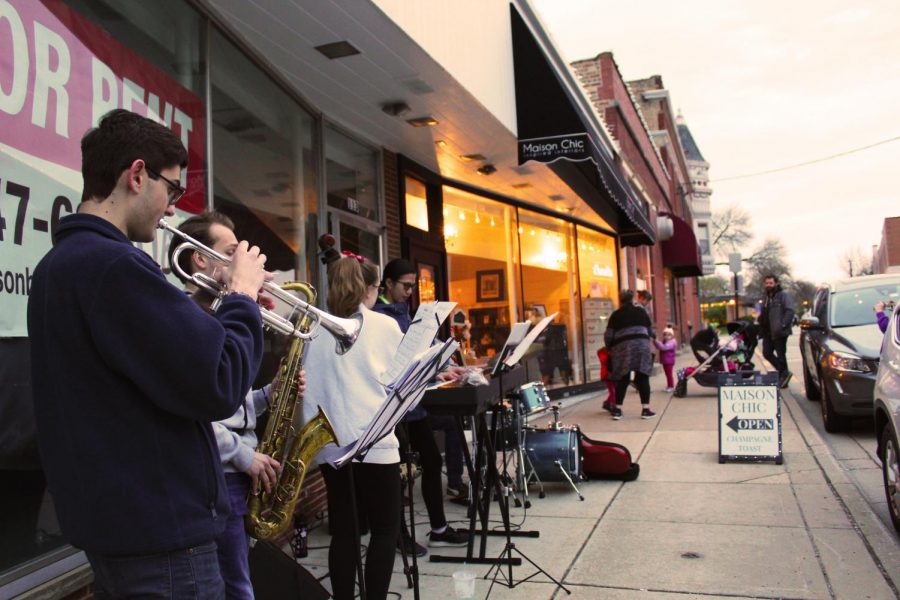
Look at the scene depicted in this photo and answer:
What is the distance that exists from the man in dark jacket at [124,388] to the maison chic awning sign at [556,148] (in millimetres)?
6512

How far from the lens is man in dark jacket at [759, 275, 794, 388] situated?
11.6m

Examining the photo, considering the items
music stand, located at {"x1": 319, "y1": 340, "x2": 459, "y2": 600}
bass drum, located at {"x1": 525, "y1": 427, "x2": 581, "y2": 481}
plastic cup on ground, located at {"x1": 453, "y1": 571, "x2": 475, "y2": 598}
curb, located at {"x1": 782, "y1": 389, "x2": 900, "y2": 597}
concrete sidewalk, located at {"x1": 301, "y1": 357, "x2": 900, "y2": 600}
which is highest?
music stand, located at {"x1": 319, "y1": 340, "x2": 459, "y2": 600}

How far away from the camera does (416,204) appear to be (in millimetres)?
9023

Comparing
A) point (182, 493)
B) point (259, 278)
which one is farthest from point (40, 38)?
point (182, 493)

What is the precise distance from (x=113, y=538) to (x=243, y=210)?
4.04 meters

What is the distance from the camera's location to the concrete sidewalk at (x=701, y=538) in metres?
3.92

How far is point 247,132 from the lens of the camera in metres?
5.52

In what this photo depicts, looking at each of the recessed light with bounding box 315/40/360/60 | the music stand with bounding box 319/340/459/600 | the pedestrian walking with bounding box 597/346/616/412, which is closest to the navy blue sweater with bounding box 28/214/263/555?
the music stand with bounding box 319/340/459/600

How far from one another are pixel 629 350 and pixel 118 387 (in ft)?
29.2

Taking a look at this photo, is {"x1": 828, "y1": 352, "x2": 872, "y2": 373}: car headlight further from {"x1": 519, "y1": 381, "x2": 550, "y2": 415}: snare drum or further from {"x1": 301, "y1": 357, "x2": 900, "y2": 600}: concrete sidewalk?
{"x1": 519, "y1": 381, "x2": 550, "y2": 415}: snare drum

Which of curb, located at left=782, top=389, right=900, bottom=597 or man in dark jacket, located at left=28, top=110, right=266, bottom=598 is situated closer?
man in dark jacket, located at left=28, top=110, right=266, bottom=598

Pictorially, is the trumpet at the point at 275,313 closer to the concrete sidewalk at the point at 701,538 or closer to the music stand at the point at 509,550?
the music stand at the point at 509,550

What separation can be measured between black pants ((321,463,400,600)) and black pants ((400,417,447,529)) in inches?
52.0

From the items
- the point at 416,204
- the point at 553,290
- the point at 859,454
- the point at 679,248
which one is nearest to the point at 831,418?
the point at 859,454
